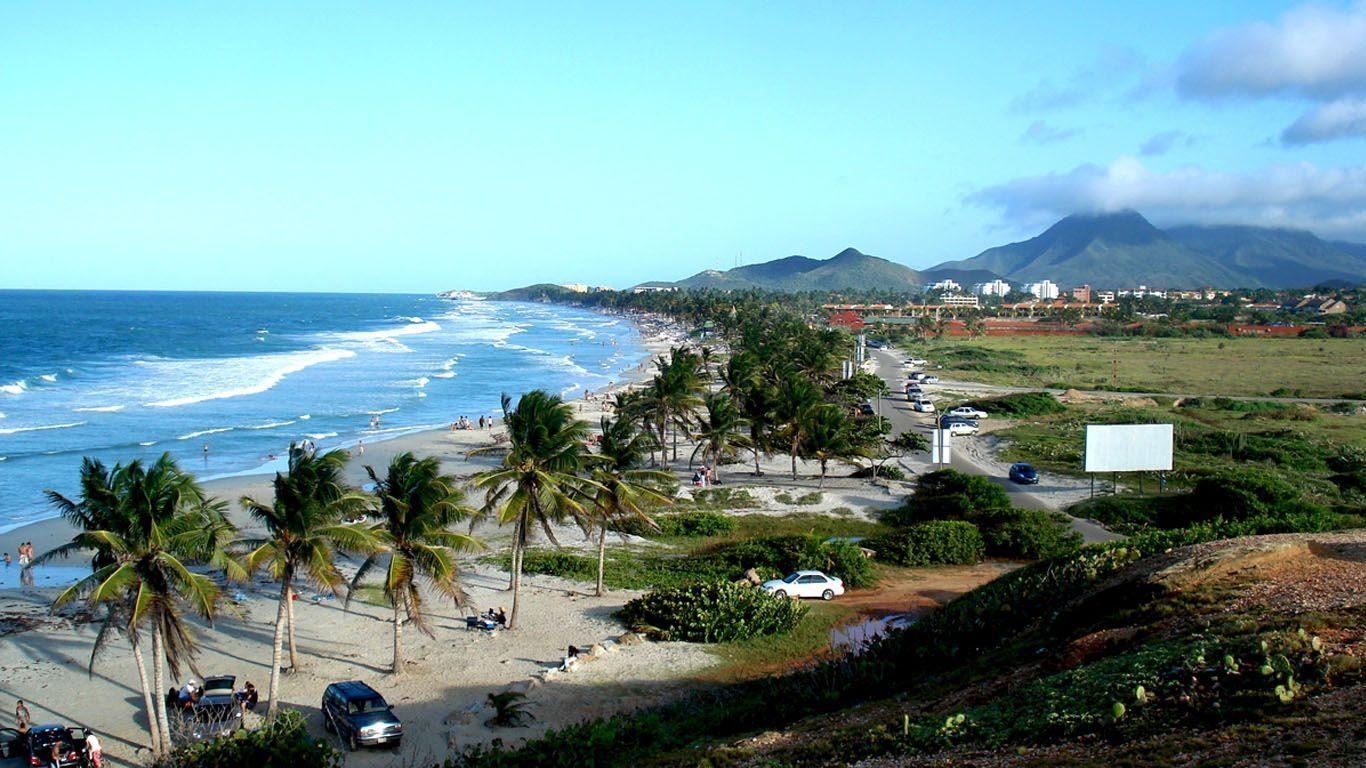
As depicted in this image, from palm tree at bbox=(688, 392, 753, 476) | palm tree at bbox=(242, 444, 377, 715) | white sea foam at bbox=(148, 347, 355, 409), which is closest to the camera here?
palm tree at bbox=(242, 444, 377, 715)

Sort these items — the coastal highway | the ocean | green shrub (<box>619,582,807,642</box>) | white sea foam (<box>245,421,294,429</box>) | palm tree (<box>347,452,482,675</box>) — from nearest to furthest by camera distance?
1. palm tree (<box>347,452,482,675</box>)
2. green shrub (<box>619,582,807,642</box>)
3. the coastal highway
4. the ocean
5. white sea foam (<box>245,421,294,429</box>)

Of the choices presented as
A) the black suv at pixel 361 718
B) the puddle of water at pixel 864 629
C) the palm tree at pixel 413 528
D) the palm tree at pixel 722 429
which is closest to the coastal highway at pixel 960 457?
the puddle of water at pixel 864 629

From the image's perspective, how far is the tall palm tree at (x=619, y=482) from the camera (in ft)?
88.9

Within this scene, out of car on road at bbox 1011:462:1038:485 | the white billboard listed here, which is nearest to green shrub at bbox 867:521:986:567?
the white billboard

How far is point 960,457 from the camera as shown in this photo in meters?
46.8

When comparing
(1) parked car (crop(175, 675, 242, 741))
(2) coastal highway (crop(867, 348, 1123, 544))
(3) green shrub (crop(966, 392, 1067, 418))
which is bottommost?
(1) parked car (crop(175, 675, 242, 741))

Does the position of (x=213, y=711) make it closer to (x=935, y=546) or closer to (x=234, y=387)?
(x=935, y=546)

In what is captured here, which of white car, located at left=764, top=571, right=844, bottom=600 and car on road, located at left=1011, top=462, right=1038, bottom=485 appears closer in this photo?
white car, located at left=764, top=571, right=844, bottom=600

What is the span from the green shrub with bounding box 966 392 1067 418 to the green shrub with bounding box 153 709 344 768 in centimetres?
5148

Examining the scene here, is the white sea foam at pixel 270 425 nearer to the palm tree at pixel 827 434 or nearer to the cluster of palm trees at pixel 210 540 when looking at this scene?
the palm tree at pixel 827 434

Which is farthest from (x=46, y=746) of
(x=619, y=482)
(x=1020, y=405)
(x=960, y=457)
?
(x=1020, y=405)

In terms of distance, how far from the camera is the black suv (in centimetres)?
1719

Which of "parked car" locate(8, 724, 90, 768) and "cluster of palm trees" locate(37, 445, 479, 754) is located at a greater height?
"cluster of palm trees" locate(37, 445, 479, 754)

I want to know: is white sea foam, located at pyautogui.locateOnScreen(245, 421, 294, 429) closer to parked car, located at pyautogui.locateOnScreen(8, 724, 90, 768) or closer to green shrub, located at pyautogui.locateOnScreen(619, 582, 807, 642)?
green shrub, located at pyautogui.locateOnScreen(619, 582, 807, 642)
